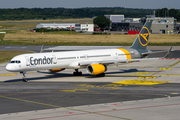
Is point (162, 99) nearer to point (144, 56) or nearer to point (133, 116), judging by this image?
point (133, 116)

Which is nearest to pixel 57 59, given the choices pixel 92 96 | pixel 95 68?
pixel 95 68

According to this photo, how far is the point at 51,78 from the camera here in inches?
1925

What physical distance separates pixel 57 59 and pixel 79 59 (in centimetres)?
436

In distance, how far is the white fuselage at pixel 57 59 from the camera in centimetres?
4334

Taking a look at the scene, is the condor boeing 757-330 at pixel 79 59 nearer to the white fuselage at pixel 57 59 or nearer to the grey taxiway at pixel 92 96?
the white fuselage at pixel 57 59

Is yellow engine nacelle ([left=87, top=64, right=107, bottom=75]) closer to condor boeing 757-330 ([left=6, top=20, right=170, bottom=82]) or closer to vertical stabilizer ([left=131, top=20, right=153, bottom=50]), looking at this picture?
condor boeing 757-330 ([left=6, top=20, right=170, bottom=82])

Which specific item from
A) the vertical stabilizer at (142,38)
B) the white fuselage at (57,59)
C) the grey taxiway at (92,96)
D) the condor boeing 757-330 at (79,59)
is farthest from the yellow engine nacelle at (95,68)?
the vertical stabilizer at (142,38)

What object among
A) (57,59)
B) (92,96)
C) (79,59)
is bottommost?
(92,96)

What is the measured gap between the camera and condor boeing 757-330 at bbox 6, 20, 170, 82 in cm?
4375

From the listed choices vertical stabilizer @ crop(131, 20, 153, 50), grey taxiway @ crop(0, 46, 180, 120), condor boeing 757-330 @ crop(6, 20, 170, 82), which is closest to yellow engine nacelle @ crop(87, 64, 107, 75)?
condor boeing 757-330 @ crop(6, 20, 170, 82)

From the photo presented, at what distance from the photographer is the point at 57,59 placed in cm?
4631

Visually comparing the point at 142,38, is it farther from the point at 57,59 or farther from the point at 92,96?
the point at 92,96

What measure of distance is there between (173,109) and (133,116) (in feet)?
16.2

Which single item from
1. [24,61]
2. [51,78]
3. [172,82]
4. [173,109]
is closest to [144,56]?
[172,82]
